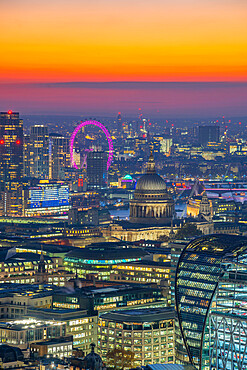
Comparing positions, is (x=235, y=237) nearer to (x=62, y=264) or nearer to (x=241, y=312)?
Answer: (x=241, y=312)

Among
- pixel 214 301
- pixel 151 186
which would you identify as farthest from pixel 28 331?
pixel 151 186

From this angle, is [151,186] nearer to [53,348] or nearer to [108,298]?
[108,298]

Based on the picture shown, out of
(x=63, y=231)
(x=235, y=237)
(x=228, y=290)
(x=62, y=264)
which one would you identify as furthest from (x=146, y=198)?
(x=228, y=290)

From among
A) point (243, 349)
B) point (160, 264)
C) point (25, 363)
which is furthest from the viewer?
point (160, 264)

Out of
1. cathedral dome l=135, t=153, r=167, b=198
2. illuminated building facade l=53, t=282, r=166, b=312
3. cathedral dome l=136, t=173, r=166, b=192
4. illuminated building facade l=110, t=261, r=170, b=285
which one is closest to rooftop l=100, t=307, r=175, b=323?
illuminated building facade l=53, t=282, r=166, b=312

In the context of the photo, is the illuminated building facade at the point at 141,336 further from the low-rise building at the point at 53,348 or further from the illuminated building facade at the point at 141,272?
the illuminated building facade at the point at 141,272

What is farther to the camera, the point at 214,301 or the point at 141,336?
the point at 141,336

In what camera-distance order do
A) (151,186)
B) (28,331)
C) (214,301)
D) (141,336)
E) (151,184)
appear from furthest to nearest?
(151,184) < (151,186) < (141,336) < (28,331) < (214,301)
